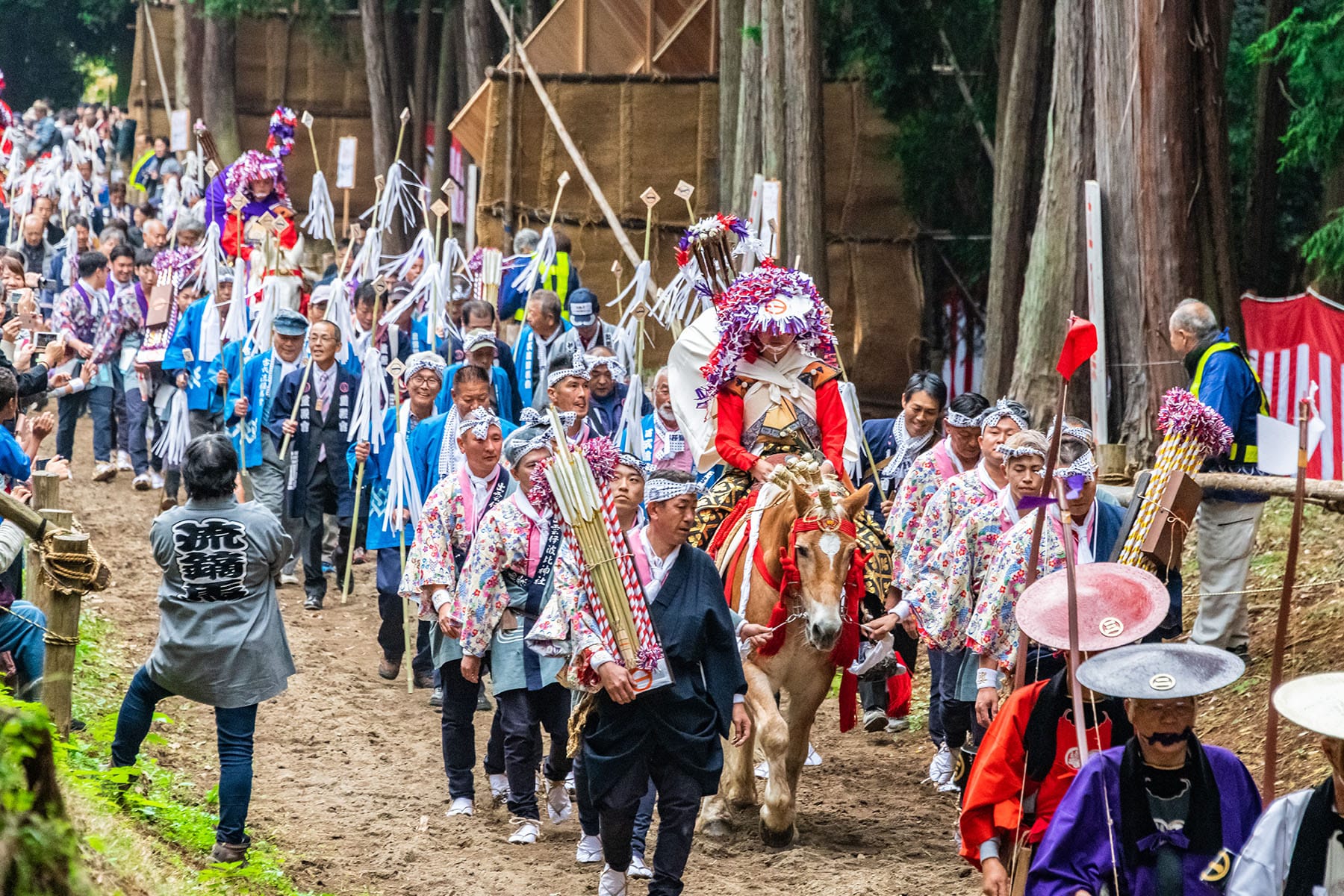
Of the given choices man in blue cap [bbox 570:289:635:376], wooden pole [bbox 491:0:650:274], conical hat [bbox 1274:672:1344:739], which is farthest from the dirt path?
wooden pole [bbox 491:0:650:274]

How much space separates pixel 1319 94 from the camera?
13547 mm

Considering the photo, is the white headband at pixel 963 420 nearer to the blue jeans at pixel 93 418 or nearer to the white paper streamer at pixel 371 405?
the white paper streamer at pixel 371 405

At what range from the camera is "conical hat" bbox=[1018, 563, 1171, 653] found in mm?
5473

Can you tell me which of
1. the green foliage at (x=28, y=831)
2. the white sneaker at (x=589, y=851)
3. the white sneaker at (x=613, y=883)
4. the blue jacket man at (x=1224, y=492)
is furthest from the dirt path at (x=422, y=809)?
the green foliage at (x=28, y=831)

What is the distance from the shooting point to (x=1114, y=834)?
500 cm

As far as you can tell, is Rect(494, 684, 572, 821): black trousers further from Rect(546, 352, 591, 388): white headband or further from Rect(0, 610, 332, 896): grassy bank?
Rect(546, 352, 591, 388): white headband

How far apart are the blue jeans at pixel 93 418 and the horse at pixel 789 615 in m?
8.92

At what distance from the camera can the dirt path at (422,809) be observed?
8195 millimetres

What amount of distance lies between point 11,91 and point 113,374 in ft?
86.2

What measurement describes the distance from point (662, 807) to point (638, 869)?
0.96 meters

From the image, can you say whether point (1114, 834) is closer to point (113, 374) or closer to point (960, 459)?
point (960, 459)

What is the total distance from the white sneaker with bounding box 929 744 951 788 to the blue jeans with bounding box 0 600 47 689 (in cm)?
487

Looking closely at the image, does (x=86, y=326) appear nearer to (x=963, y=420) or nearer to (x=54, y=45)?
(x=963, y=420)

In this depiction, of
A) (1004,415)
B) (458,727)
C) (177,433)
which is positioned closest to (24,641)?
(458,727)
